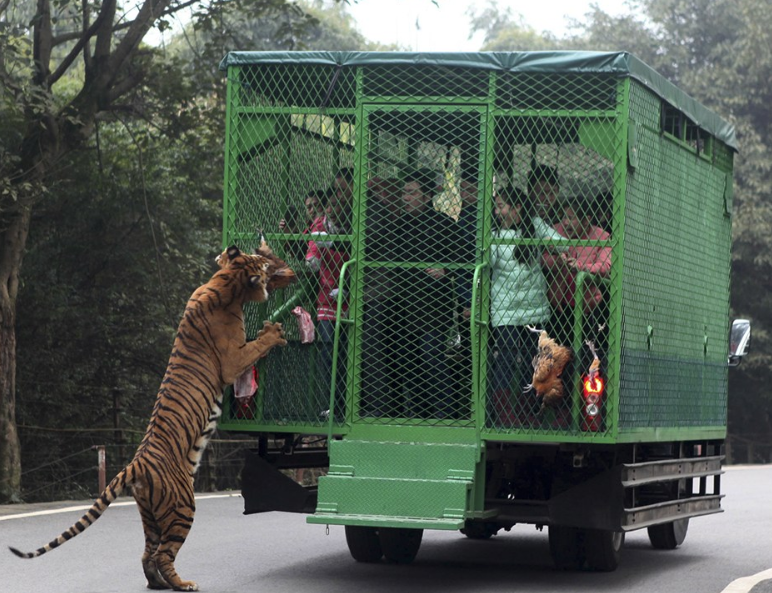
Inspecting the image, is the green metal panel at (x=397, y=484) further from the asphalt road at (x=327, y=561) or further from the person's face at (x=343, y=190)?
the person's face at (x=343, y=190)

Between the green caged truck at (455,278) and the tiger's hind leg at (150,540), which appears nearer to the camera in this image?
the tiger's hind leg at (150,540)

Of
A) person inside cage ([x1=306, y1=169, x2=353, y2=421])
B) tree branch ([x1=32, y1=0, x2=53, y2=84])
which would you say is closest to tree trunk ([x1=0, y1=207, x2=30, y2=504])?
tree branch ([x1=32, y1=0, x2=53, y2=84])

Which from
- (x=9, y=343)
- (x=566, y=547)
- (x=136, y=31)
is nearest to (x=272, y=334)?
(x=566, y=547)

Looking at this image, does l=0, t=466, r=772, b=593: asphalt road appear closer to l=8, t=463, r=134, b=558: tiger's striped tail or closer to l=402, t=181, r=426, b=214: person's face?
l=8, t=463, r=134, b=558: tiger's striped tail

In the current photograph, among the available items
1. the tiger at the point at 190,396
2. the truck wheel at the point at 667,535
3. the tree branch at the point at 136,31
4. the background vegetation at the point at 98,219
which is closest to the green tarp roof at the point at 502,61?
the tiger at the point at 190,396

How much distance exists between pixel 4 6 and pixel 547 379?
8.98 metres

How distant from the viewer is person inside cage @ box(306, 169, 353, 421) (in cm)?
932

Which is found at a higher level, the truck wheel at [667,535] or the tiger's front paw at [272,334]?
the tiger's front paw at [272,334]

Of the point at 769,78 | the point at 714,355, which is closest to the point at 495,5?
the point at 769,78

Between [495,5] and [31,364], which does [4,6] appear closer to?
[31,364]

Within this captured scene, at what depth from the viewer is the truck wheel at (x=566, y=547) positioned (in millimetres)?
9914

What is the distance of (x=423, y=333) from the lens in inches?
364

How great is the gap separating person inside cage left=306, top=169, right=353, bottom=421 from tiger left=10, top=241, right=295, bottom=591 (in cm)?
25

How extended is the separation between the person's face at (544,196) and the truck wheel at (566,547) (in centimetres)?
224
